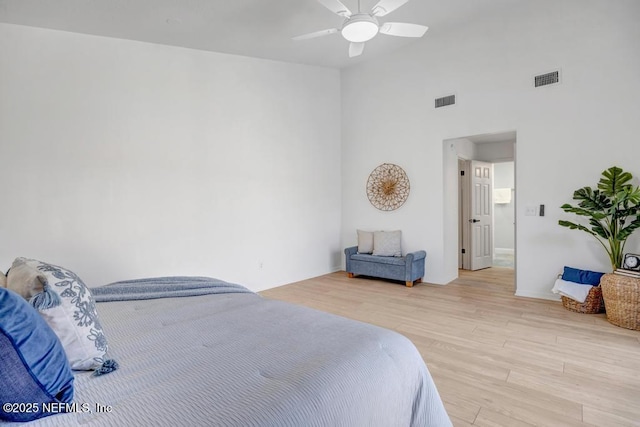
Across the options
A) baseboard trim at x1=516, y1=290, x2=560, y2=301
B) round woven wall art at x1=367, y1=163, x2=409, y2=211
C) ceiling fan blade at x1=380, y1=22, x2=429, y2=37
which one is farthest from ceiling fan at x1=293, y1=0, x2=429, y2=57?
baseboard trim at x1=516, y1=290, x2=560, y2=301

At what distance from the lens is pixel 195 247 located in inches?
167

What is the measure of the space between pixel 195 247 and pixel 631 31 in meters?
5.52

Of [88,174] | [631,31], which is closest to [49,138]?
[88,174]

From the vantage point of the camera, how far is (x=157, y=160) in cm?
397

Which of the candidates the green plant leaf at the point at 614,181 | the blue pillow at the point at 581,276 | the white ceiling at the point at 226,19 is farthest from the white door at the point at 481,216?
the white ceiling at the point at 226,19

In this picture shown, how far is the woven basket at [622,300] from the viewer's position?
122 inches

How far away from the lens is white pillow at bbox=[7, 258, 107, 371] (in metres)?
1.19

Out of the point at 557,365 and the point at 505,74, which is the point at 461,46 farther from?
the point at 557,365

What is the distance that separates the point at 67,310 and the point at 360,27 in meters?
3.08

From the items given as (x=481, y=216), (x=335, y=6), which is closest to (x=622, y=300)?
(x=481, y=216)

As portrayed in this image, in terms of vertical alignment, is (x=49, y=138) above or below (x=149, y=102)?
below

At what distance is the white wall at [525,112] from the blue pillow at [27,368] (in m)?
4.71

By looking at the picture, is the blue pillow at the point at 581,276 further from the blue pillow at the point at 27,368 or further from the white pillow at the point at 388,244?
the blue pillow at the point at 27,368

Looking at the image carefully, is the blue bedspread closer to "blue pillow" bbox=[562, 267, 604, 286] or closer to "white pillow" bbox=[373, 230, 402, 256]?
"white pillow" bbox=[373, 230, 402, 256]
